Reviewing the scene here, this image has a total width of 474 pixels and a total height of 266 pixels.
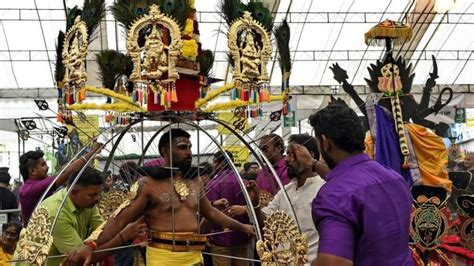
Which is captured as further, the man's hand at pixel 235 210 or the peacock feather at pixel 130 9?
the man's hand at pixel 235 210

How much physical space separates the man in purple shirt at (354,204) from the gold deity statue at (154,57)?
108 cm

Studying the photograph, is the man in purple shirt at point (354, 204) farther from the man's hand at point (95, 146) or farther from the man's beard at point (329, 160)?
the man's hand at point (95, 146)

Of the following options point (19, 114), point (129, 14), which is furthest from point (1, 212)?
point (19, 114)

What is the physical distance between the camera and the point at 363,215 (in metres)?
2.40

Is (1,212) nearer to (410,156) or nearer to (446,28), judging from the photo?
(410,156)

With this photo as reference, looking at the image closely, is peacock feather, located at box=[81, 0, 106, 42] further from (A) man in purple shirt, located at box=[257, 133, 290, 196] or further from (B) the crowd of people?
(A) man in purple shirt, located at box=[257, 133, 290, 196]

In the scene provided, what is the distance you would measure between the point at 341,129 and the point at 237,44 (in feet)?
4.38

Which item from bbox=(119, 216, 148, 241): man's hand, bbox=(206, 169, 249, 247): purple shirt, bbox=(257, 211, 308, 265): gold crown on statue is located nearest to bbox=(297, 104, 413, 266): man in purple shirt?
bbox=(257, 211, 308, 265): gold crown on statue

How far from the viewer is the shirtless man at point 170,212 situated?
396 centimetres

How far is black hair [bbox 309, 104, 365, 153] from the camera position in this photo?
2.55 metres

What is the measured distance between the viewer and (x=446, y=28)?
21.1 m

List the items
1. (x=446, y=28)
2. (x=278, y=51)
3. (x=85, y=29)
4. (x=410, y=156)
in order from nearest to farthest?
(x=85, y=29), (x=278, y=51), (x=410, y=156), (x=446, y=28)

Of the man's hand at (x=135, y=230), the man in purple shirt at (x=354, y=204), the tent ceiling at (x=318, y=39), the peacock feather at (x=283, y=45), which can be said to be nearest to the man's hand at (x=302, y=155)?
the peacock feather at (x=283, y=45)

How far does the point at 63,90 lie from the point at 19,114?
13.8 metres
